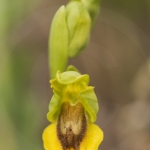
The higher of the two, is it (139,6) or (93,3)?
(139,6)

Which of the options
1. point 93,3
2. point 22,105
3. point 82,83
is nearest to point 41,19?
A: point 22,105

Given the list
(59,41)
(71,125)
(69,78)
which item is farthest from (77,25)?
(71,125)

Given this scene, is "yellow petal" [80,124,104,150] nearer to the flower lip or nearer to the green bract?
the green bract

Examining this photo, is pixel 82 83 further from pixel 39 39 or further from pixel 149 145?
pixel 39 39

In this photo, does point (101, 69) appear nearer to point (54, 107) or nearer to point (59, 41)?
point (59, 41)

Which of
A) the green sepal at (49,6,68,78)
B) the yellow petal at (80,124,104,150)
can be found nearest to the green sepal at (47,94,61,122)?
the yellow petal at (80,124,104,150)

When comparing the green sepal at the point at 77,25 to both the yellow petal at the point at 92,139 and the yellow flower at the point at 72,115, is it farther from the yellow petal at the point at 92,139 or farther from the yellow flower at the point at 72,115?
the yellow petal at the point at 92,139

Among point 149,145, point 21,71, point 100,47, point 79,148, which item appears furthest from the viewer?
point 100,47

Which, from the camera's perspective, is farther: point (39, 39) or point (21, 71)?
point (39, 39)

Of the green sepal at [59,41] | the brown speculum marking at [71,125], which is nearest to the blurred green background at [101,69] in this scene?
the green sepal at [59,41]
